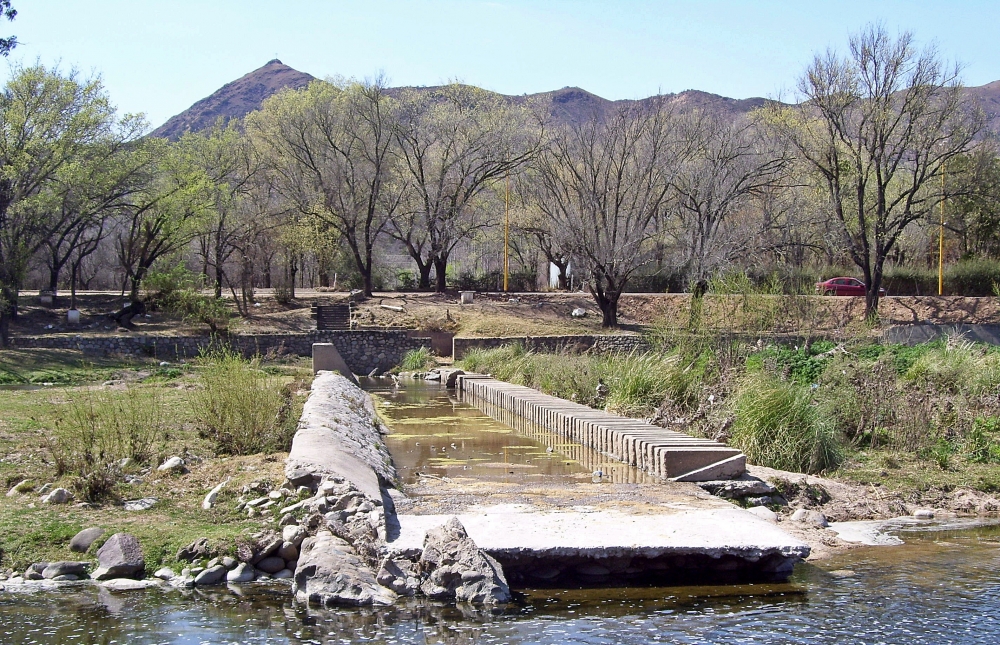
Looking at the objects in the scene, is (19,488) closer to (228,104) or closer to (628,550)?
(628,550)

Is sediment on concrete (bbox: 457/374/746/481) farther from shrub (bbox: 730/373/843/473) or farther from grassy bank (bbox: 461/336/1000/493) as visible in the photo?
grassy bank (bbox: 461/336/1000/493)

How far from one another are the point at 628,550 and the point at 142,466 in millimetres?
5699

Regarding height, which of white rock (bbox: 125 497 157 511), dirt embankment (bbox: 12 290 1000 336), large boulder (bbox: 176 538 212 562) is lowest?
large boulder (bbox: 176 538 212 562)

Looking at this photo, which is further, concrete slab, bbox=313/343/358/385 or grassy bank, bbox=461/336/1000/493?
concrete slab, bbox=313/343/358/385

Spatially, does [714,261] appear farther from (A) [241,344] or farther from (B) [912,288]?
(A) [241,344]

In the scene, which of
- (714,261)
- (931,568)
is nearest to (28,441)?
(931,568)

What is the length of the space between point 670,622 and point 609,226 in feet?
104

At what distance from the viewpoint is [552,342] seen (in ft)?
117

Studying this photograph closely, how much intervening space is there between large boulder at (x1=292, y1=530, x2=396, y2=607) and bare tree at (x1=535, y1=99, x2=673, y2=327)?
30.9m

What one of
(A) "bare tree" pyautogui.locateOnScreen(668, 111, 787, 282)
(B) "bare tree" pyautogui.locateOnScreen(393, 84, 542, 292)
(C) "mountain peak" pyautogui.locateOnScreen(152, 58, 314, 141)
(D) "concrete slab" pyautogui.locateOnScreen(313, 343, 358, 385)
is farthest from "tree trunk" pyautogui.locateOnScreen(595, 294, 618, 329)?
(C) "mountain peak" pyautogui.locateOnScreen(152, 58, 314, 141)

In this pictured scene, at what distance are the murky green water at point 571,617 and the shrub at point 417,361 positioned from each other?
25.2 meters

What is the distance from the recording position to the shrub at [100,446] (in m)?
9.09

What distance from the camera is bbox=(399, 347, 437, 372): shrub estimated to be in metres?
32.9

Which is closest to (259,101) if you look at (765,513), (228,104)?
(228,104)
